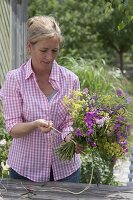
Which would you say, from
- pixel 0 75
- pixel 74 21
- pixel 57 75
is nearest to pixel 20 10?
pixel 0 75

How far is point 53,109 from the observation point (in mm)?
2801

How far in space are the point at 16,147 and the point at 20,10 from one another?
3.79 meters

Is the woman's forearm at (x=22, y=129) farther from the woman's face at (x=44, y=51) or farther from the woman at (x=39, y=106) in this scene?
the woman's face at (x=44, y=51)

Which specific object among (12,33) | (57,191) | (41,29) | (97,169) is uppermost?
A: (12,33)

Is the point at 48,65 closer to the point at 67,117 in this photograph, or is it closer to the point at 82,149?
the point at 67,117

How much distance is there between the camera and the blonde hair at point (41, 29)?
2.68 meters

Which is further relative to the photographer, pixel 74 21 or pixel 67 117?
pixel 74 21

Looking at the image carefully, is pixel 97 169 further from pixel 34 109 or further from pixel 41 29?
pixel 41 29

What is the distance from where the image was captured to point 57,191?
2.76 metres

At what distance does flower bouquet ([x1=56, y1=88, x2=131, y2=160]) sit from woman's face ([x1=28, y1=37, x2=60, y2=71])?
0.81ft

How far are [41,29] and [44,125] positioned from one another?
50 centimetres

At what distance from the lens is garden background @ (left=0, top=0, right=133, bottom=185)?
14.0 ft

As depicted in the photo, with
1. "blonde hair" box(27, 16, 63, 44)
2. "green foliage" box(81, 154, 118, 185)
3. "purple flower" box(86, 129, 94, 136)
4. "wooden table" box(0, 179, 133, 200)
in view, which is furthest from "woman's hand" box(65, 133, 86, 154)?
"green foliage" box(81, 154, 118, 185)

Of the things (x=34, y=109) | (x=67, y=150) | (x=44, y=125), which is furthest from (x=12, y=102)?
(x=67, y=150)
